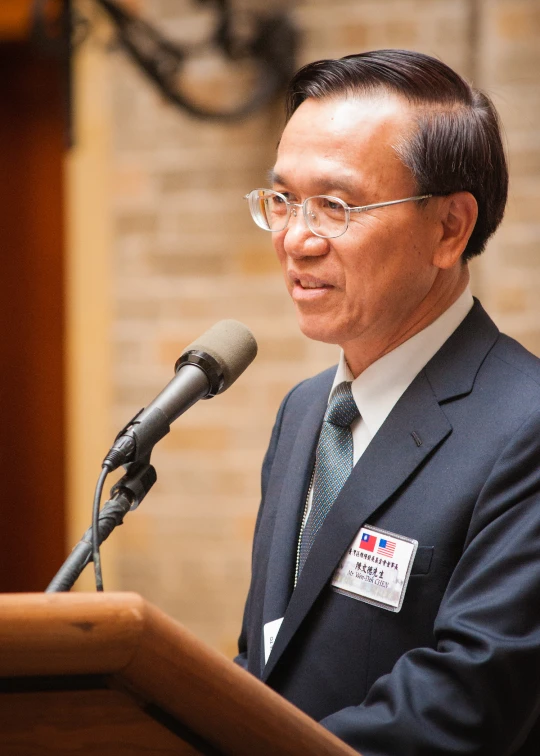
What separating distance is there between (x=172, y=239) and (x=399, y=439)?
1.64 metres

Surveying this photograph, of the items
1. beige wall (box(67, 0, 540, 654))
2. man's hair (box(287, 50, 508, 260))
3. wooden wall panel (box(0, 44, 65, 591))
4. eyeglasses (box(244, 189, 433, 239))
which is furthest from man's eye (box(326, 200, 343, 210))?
wooden wall panel (box(0, 44, 65, 591))

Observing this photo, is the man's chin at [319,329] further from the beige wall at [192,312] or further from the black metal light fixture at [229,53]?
the black metal light fixture at [229,53]

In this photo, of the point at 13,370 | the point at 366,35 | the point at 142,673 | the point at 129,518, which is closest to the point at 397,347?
the point at 142,673

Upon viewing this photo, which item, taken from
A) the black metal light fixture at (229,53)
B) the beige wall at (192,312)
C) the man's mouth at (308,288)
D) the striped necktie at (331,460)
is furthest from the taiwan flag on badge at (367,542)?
the black metal light fixture at (229,53)

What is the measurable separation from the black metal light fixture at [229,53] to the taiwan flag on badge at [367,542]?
164 cm

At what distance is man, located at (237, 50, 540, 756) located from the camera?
3.36 feet

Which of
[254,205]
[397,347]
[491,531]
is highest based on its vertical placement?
[254,205]

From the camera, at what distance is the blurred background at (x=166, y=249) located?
7.75 ft

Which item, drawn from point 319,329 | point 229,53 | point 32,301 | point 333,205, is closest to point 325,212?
point 333,205

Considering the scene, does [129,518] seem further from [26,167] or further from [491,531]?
[491,531]

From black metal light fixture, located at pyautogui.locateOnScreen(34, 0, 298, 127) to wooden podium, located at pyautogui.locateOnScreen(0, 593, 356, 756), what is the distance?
204cm

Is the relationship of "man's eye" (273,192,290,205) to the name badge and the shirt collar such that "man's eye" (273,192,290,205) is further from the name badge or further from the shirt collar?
the name badge

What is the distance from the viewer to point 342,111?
1239 millimetres

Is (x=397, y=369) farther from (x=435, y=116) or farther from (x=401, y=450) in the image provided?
(x=435, y=116)
